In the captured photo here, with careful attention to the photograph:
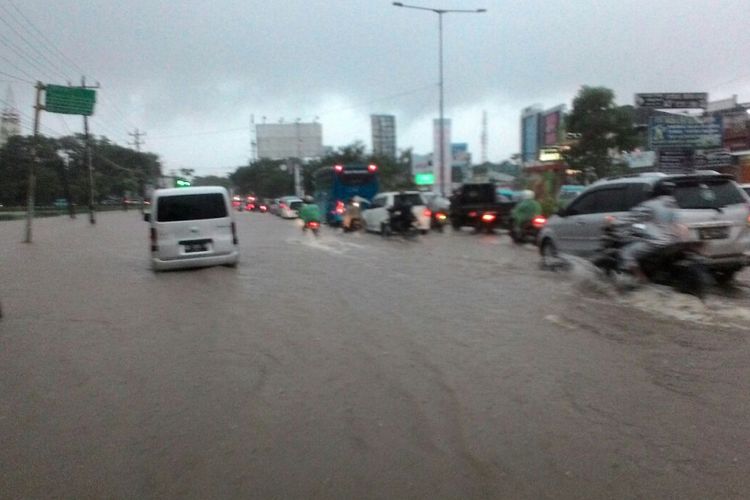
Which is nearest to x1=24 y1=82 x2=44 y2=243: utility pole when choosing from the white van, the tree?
the white van

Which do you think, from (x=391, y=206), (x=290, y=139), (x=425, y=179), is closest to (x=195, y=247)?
(x=391, y=206)

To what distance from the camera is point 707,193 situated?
10500 millimetres

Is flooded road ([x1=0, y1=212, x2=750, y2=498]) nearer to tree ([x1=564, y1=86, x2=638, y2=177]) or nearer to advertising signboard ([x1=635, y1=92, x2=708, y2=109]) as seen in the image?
advertising signboard ([x1=635, y1=92, x2=708, y2=109])

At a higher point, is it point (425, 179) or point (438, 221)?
point (425, 179)

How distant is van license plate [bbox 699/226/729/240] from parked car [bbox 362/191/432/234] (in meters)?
16.3

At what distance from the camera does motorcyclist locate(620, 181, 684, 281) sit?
1023 centimetres

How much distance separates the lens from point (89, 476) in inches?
185

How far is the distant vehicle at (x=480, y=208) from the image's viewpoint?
90.1 ft

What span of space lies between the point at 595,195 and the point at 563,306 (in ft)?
11.3

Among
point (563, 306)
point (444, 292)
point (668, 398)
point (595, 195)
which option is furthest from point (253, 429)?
point (595, 195)

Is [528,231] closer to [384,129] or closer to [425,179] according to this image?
[425,179]

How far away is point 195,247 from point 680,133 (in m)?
15.8

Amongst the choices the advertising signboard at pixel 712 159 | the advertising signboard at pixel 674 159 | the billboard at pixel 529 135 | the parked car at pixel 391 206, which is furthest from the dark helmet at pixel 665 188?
the billboard at pixel 529 135

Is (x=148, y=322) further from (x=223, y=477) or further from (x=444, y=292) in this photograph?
(x=223, y=477)
